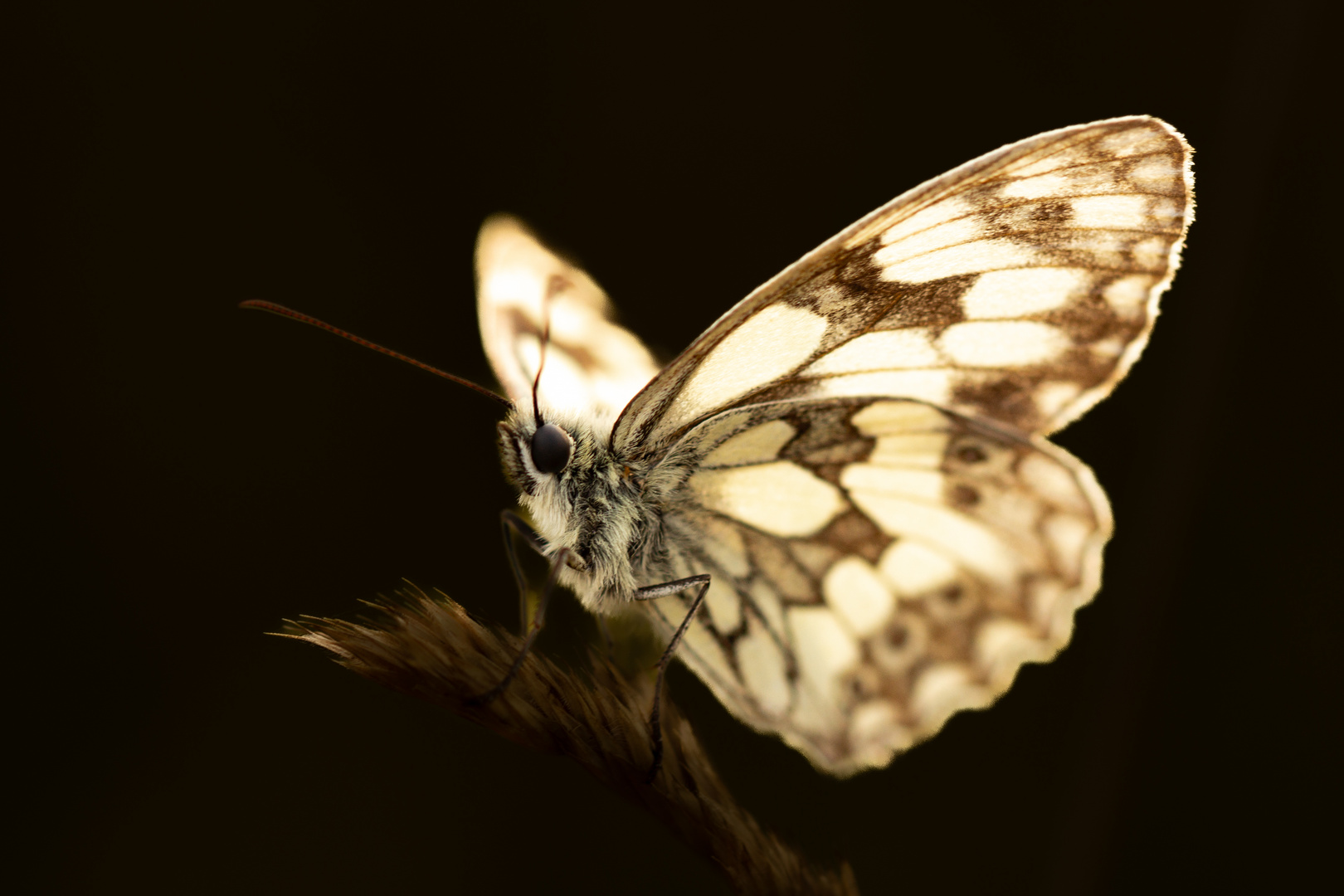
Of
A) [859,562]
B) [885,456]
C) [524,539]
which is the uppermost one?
[524,539]

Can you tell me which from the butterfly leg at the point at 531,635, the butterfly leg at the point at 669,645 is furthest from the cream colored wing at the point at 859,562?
the butterfly leg at the point at 531,635

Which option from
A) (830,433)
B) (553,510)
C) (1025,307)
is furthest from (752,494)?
(1025,307)

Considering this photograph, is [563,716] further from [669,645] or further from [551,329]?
[551,329]

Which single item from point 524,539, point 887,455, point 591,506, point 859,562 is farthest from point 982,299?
point 524,539

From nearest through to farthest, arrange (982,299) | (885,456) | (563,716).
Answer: (563,716)
(982,299)
(885,456)

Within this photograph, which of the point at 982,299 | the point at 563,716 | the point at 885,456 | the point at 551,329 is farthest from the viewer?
the point at 551,329

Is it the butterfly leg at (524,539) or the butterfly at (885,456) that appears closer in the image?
the butterfly at (885,456)

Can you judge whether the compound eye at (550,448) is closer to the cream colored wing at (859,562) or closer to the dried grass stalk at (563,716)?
the cream colored wing at (859,562)

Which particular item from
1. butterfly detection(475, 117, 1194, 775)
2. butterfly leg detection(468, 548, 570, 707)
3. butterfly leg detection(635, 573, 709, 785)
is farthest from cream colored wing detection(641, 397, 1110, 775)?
butterfly leg detection(468, 548, 570, 707)
